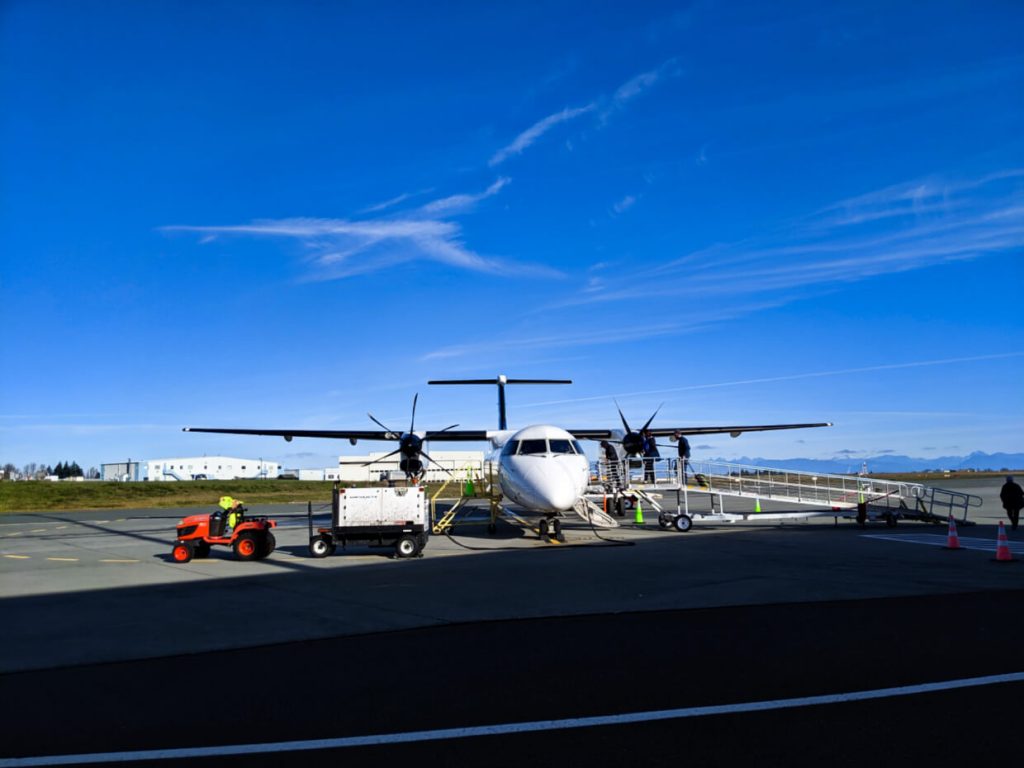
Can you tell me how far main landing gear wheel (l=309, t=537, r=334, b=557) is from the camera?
56.4 feet

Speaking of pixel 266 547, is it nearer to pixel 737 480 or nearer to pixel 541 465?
pixel 541 465

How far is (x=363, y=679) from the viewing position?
21.1 feet

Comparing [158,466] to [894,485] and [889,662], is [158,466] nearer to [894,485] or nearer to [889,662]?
[894,485]

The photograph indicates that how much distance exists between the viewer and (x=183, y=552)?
1633cm

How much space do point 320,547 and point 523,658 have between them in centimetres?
1119

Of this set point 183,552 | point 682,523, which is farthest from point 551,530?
point 183,552

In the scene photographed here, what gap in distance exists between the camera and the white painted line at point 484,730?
15.0ft

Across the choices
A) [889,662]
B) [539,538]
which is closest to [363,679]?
[889,662]

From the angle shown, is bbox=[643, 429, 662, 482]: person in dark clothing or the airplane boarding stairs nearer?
the airplane boarding stairs

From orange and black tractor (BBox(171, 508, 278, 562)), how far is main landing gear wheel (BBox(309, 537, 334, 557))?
3.00 feet

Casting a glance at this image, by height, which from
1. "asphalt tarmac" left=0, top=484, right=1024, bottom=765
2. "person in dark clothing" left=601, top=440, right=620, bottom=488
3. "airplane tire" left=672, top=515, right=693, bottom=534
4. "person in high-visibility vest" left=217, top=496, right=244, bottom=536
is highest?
"person in dark clothing" left=601, top=440, right=620, bottom=488

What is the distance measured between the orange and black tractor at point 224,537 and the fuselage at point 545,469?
6.19 meters

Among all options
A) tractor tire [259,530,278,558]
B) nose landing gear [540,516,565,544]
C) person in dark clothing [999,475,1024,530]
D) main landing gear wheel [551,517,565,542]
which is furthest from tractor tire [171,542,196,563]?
person in dark clothing [999,475,1024,530]

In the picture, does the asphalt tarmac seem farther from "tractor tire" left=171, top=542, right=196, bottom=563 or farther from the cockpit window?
the cockpit window
